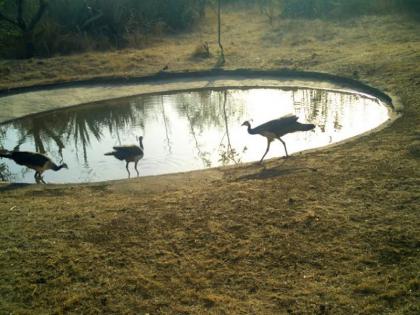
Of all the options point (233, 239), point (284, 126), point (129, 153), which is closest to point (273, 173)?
point (284, 126)

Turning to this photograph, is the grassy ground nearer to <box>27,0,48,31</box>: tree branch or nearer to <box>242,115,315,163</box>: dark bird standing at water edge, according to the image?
<box>242,115,315,163</box>: dark bird standing at water edge

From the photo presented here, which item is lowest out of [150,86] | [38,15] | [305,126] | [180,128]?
[180,128]

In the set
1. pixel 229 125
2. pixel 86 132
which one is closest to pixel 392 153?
pixel 229 125

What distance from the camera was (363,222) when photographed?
7.13 m

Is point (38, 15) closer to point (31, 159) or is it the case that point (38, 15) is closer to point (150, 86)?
point (150, 86)

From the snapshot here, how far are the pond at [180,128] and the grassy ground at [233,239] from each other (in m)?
1.55

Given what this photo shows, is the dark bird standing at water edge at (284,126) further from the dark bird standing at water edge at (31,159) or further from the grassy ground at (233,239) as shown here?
the dark bird standing at water edge at (31,159)

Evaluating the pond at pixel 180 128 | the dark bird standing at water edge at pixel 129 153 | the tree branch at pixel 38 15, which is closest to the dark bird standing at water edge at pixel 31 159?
the pond at pixel 180 128

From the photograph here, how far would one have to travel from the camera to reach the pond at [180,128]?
11.7 metres

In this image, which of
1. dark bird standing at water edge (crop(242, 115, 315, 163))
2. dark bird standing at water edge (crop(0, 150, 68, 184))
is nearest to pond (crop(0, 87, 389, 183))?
dark bird standing at water edge (crop(0, 150, 68, 184))

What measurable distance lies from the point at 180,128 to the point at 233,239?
24.7ft

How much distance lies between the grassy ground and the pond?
61.0 inches

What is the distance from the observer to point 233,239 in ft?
23.0

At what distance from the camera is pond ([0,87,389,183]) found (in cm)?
1172
